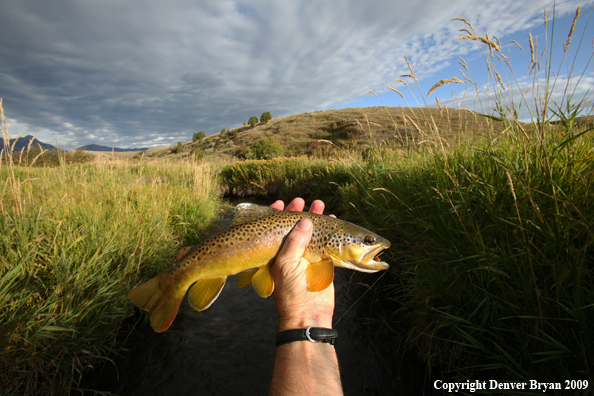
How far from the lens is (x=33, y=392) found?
227 centimetres

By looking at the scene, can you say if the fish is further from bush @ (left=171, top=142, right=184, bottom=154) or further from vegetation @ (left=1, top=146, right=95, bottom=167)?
bush @ (left=171, top=142, right=184, bottom=154)

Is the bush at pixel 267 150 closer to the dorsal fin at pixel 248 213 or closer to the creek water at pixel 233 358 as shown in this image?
the creek water at pixel 233 358

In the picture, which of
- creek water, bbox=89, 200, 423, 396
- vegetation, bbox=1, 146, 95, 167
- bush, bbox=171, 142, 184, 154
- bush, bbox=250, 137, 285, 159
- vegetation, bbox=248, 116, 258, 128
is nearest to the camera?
creek water, bbox=89, 200, 423, 396

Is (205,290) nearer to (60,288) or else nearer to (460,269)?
(60,288)

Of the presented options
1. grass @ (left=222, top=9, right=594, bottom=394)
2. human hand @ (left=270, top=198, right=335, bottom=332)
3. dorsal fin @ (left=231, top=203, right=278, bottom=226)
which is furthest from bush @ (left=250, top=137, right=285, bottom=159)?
human hand @ (left=270, top=198, right=335, bottom=332)

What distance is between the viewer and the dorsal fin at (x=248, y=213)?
2.30 m

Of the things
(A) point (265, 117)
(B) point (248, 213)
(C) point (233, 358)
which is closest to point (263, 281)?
(B) point (248, 213)

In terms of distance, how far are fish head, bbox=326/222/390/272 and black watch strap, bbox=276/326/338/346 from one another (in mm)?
529

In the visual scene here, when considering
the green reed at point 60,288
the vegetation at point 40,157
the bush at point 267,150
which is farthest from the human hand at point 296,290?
the bush at point 267,150

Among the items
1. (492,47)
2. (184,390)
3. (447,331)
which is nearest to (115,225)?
(184,390)

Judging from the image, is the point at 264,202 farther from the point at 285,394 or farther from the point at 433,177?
the point at 285,394

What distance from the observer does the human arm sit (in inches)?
66.6

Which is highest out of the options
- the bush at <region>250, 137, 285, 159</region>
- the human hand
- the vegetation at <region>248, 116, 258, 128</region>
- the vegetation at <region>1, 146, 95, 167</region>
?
the vegetation at <region>248, 116, 258, 128</region>

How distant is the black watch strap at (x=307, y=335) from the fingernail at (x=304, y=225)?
77cm
